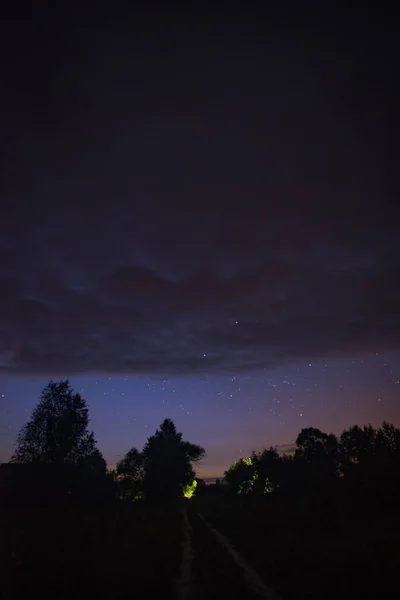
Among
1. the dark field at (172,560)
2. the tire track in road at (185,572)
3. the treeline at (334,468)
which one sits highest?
the treeline at (334,468)

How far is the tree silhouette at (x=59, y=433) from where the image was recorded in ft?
142

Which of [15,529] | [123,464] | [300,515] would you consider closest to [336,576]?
[15,529]

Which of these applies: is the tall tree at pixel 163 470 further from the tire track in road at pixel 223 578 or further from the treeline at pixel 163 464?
the tire track in road at pixel 223 578

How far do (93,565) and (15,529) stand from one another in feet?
19.3

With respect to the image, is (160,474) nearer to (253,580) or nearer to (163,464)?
(163,464)

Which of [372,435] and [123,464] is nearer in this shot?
[372,435]

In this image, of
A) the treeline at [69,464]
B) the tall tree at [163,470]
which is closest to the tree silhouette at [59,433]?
the treeline at [69,464]

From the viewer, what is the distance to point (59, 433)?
45344 millimetres

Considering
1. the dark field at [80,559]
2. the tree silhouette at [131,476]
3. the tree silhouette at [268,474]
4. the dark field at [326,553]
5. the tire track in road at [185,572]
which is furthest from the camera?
the tree silhouette at [131,476]

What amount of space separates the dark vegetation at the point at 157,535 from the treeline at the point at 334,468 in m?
0.20

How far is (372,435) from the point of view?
63844 mm

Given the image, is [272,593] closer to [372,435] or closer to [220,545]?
[220,545]

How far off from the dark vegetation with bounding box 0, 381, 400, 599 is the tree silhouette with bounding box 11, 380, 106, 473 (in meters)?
0.13

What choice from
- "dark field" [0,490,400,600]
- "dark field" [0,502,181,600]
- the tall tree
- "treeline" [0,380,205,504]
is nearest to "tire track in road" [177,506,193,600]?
"dark field" [0,490,400,600]
